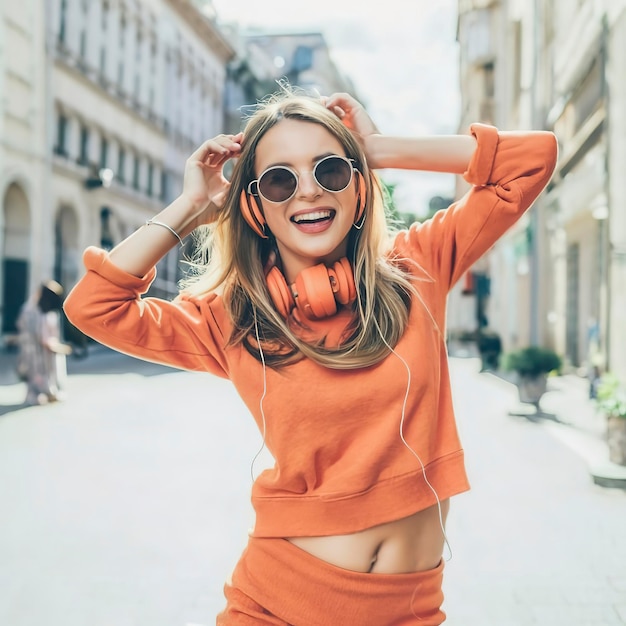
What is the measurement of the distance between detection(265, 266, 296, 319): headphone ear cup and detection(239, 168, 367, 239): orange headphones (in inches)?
5.5

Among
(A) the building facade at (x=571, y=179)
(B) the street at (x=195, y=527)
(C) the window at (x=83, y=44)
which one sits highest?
(C) the window at (x=83, y=44)

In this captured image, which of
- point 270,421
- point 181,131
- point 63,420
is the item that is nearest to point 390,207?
point 270,421

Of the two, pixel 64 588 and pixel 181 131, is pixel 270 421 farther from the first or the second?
pixel 181 131

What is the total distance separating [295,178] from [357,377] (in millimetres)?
473

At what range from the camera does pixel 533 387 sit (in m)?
13.6

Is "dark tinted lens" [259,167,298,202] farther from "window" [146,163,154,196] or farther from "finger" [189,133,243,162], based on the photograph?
"window" [146,163,154,196]

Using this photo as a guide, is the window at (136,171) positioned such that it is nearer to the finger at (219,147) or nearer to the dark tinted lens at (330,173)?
the finger at (219,147)

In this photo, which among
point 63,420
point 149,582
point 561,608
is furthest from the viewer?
point 63,420

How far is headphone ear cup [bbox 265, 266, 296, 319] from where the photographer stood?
85.5 inches

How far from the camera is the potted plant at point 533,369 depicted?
13.6 m

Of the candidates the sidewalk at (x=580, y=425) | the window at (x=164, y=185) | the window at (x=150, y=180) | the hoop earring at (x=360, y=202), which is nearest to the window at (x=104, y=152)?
the window at (x=150, y=180)

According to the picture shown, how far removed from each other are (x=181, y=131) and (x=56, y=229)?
673 inches

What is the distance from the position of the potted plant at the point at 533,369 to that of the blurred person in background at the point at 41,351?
6692 mm

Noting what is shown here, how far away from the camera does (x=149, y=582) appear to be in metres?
5.13
